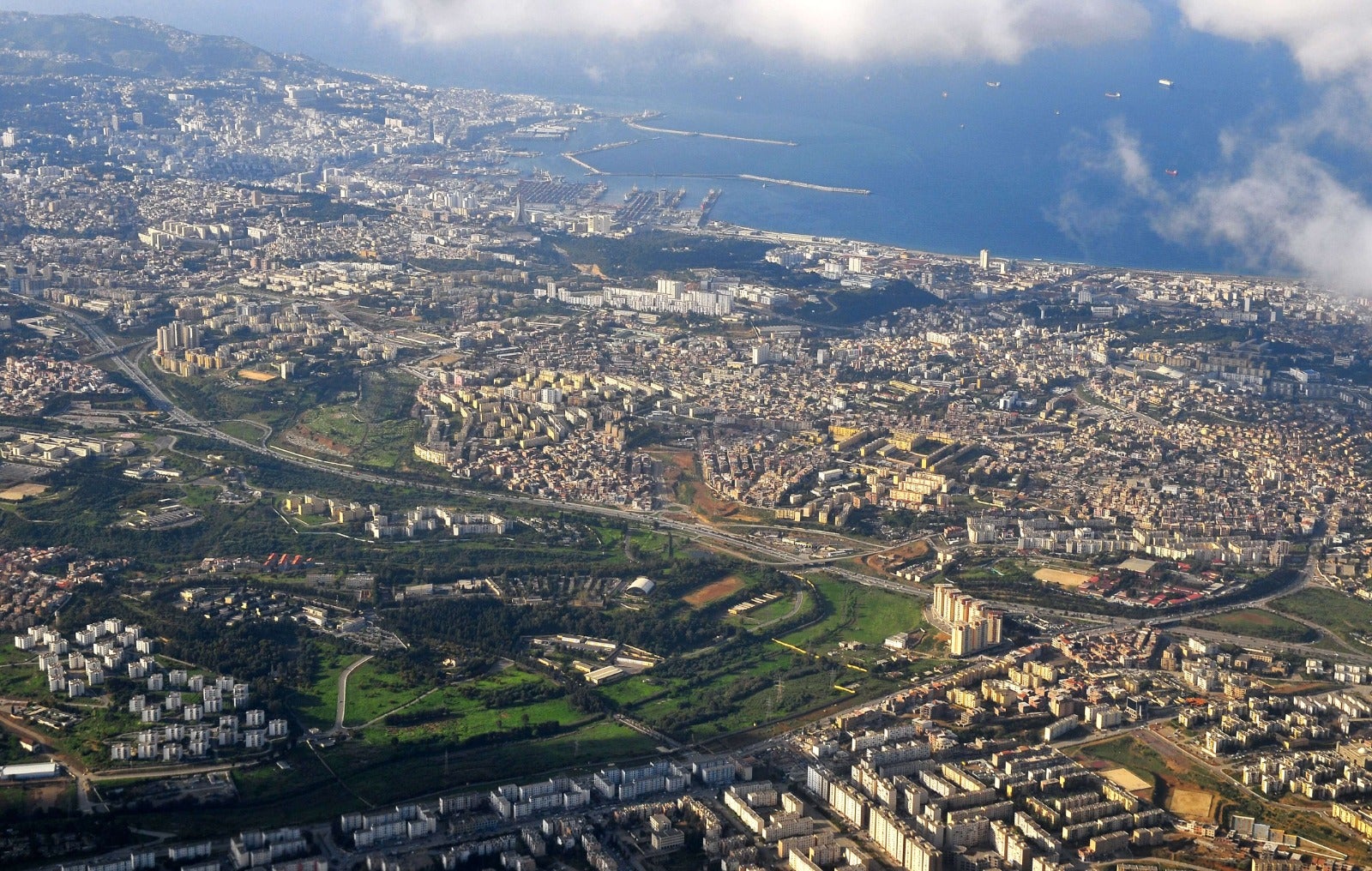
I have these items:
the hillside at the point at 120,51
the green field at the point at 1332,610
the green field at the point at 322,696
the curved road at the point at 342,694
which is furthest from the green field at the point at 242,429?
the hillside at the point at 120,51

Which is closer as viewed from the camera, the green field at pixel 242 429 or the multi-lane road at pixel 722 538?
the multi-lane road at pixel 722 538

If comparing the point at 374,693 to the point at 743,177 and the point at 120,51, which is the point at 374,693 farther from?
the point at 120,51

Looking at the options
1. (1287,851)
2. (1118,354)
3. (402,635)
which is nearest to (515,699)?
(402,635)

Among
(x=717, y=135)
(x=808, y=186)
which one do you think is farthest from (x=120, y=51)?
(x=808, y=186)

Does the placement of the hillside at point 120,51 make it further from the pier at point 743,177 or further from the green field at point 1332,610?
the green field at point 1332,610

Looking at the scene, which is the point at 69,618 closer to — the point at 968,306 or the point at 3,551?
the point at 3,551

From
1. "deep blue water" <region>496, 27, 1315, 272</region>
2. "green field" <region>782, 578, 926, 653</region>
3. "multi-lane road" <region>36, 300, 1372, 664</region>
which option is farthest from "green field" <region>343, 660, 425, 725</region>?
"deep blue water" <region>496, 27, 1315, 272</region>

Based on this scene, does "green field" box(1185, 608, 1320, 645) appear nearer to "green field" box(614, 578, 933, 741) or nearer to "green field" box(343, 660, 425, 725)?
"green field" box(614, 578, 933, 741)
